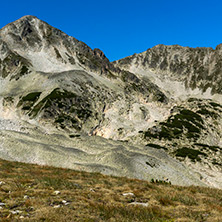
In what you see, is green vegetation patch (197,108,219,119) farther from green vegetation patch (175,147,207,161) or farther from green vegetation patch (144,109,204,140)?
green vegetation patch (175,147,207,161)

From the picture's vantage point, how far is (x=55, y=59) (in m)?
172

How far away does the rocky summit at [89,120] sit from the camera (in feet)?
160

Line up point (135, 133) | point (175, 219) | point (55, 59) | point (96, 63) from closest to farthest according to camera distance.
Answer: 1. point (175, 219)
2. point (135, 133)
3. point (55, 59)
4. point (96, 63)

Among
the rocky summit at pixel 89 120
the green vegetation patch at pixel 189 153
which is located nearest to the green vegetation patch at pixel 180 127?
the rocky summit at pixel 89 120

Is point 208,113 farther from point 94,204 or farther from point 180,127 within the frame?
point 94,204

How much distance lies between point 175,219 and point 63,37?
20079 cm

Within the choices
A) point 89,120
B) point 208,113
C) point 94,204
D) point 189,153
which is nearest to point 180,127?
point 189,153

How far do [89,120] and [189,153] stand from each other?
49.4 m

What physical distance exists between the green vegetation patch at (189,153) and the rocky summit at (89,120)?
35 cm

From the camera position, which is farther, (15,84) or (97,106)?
(15,84)

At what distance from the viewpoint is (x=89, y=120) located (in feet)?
380

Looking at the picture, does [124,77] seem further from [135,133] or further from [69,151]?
[69,151]

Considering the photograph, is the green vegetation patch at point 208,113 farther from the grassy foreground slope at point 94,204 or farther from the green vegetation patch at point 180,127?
the grassy foreground slope at point 94,204

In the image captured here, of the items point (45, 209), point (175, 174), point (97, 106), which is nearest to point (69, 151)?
point (175, 174)
